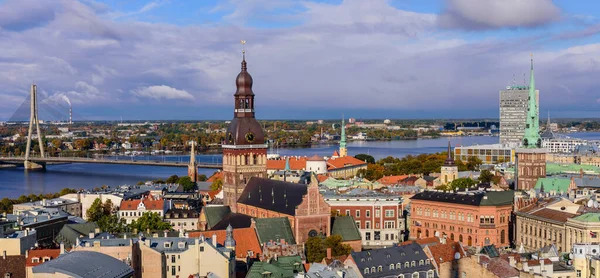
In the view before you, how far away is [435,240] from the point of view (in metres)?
48.3

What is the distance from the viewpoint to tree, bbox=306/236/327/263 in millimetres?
47953

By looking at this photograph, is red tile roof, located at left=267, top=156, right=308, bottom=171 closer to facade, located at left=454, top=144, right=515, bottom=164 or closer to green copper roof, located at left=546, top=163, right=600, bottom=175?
green copper roof, located at left=546, top=163, right=600, bottom=175

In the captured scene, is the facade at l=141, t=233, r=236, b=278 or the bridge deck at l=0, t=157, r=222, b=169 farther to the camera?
the bridge deck at l=0, t=157, r=222, b=169

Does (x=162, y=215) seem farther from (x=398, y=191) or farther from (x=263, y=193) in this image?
(x=398, y=191)

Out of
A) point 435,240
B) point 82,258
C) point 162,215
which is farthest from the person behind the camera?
point 162,215

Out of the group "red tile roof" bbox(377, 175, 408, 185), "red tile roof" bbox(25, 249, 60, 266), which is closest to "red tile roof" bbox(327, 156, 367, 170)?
"red tile roof" bbox(377, 175, 408, 185)

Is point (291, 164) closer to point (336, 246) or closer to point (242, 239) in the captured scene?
point (336, 246)

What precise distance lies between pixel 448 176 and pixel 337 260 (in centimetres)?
5157

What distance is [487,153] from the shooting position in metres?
135

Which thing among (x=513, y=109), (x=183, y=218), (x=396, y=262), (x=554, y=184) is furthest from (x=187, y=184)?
(x=513, y=109)

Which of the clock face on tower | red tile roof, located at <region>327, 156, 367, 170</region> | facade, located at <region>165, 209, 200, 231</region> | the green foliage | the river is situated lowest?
the river

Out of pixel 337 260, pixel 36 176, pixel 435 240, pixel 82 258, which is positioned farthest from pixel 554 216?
pixel 36 176

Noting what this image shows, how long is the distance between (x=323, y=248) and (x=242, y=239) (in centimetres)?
525

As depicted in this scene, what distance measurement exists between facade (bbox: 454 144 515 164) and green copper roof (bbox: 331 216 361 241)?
8226 centimetres
